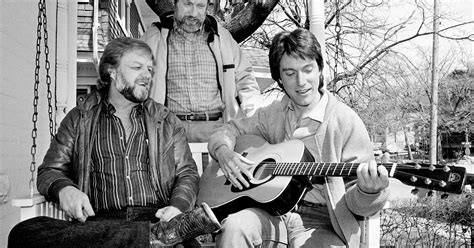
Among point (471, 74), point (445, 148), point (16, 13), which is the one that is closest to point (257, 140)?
point (16, 13)

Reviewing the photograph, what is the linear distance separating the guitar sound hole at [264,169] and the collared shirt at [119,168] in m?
0.51

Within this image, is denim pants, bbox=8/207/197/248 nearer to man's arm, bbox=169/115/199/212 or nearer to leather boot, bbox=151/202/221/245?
leather boot, bbox=151/202/221/245

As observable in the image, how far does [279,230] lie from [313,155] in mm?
384

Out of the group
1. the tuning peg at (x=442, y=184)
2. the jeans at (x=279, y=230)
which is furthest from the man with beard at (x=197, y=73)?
the tuning peg at (x=442, y=184)

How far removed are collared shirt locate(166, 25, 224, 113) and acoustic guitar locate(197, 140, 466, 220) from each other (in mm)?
667

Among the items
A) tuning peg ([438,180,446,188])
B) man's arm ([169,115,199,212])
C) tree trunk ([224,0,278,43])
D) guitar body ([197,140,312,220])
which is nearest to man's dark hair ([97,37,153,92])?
man's arm ([169,115,199,212])

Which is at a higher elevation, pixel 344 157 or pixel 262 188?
pixel 344 157

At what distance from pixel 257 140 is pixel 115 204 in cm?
81

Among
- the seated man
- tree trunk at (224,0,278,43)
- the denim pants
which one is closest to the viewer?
the denim pants

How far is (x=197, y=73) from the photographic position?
3209 mm

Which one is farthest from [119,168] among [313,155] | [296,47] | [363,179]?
[363,179]

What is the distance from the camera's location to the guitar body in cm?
221

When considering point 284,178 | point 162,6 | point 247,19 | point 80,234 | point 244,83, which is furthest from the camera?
point 247,19

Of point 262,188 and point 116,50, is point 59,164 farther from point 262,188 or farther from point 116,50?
point 262,188
